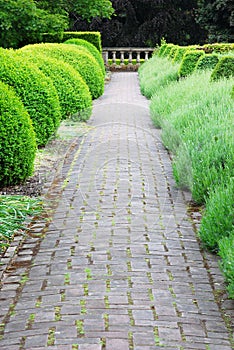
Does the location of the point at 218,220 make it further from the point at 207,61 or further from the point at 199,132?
the point at 207,61

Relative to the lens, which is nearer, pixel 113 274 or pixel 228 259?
pixel 228 259

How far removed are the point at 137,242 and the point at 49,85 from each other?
486cm

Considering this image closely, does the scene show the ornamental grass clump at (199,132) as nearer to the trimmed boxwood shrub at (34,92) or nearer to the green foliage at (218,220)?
the green foliage at (218,220)

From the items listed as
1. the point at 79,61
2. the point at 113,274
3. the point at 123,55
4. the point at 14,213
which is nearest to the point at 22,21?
the point at 79,61

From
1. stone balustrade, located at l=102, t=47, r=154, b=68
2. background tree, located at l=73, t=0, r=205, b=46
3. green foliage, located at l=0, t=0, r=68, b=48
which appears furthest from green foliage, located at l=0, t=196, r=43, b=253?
background tree, located at l=73, t=0, r=205, b=46

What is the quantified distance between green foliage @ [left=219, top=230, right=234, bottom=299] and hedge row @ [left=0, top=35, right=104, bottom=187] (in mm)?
3052

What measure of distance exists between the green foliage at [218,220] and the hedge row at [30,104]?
8.45 ft

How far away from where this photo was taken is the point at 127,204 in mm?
6406

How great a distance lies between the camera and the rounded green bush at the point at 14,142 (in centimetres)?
687

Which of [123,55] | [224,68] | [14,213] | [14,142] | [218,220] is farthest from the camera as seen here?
[123,55]

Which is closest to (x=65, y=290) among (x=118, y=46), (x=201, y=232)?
(x=201, y=232)

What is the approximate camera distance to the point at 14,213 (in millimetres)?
5965

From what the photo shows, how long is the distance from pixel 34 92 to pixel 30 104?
0.61ft

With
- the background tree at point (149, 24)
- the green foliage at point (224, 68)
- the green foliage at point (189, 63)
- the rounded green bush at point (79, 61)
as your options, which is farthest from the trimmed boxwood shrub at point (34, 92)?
the background tree at point (149, 24)
